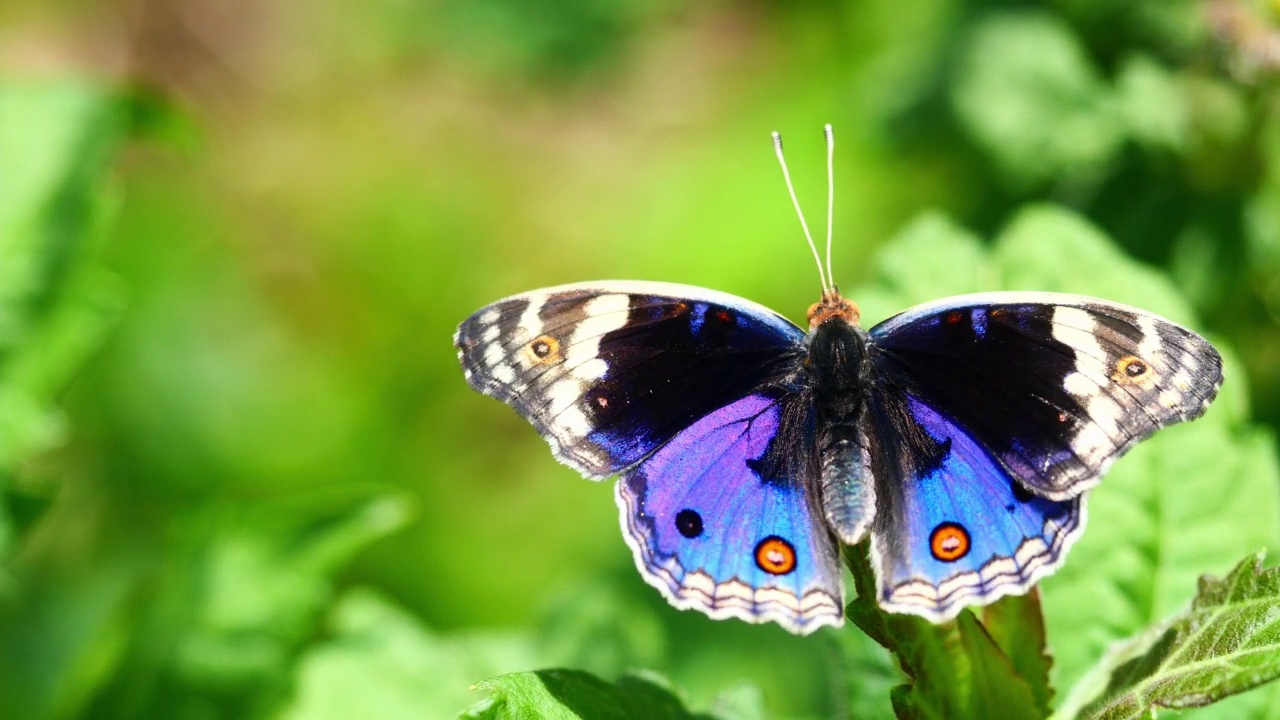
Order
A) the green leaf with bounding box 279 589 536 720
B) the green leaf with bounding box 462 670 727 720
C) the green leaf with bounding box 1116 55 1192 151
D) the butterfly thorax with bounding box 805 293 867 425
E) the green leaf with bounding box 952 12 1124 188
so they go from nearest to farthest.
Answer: the green leaf with bounding box 462 670 727 720, the butterfly thorax with bounding box 805 293 867 425, the green leaf with bounding box 279 589 536 720, the green leaf with bounding box 1116 55 1192 151, the green leaf with bounding box 952 12 1124 188

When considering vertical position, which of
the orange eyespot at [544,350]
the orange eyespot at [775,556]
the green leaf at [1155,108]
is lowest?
the orange eyespot at [775,556]

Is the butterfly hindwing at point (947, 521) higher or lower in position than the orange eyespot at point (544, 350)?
lower

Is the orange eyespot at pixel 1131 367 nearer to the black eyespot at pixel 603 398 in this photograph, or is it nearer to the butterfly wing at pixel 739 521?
the butterfly wing at pixel 739 521

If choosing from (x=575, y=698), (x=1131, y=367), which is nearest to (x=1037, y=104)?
(x=1131, y=367)

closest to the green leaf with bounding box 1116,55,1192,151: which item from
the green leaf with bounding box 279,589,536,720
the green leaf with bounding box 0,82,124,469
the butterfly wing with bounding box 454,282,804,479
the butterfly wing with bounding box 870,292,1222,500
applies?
the butterfly wing with bounding box 870,292,1222,500

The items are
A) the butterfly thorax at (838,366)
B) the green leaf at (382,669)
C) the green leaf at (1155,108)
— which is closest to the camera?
the butterfly thorax at (838,366)

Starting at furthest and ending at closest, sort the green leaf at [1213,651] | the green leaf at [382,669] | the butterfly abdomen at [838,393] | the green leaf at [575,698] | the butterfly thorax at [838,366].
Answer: the green leaf at [382,669] → the butterfly thorax at [838,366] → the butterfly abdomen at [838,393] → the green leaf at [575,698] → the green leaf at [1213,651]

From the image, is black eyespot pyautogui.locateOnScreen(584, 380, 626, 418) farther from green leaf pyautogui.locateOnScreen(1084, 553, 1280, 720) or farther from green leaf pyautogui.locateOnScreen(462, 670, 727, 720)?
green leaf pyautogui.locateOnScreen(1084, 553, 1280, 720)

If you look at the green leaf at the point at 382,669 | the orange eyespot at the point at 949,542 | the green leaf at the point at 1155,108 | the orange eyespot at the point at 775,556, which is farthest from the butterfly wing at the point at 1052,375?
the green leaf at the point at 1155,108
